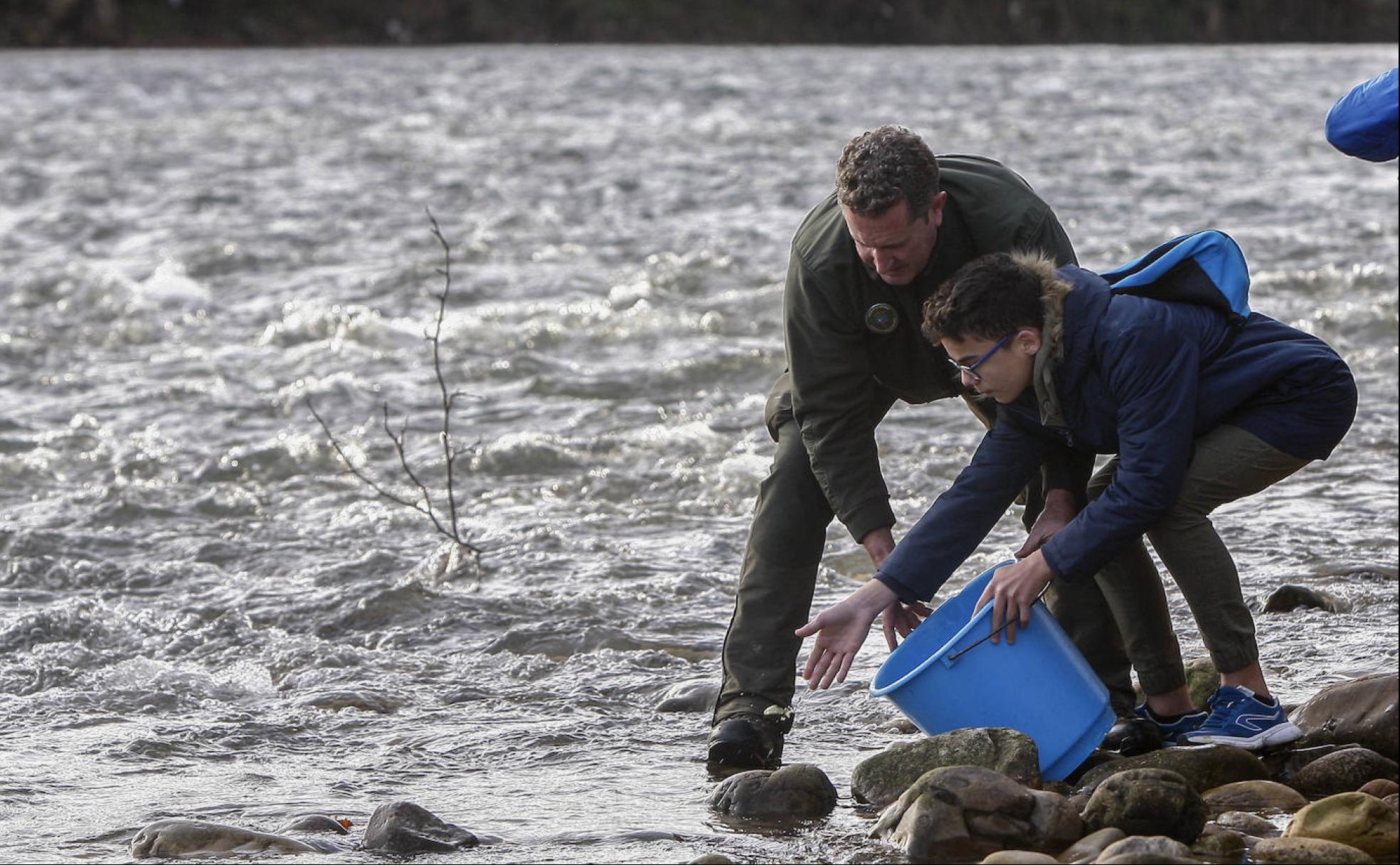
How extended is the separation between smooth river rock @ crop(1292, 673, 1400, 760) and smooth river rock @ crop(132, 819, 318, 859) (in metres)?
2.08

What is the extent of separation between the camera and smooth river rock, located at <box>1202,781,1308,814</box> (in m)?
3.36

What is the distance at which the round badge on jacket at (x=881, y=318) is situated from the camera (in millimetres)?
3820

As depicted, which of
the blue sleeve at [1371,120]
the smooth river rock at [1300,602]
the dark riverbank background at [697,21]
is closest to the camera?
the blue sleeve at [1371,120]

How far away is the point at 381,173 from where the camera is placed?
1664 cm

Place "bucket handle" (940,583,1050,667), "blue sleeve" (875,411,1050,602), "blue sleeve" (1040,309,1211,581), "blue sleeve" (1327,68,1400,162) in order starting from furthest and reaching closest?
"blue sleeve" (875,411,1050,602)
"bucket handle" (940,583,1050,667)
"blue sleeve" (1040,309,1211,581)
"blue sleeve" (1327,68,1400,162)

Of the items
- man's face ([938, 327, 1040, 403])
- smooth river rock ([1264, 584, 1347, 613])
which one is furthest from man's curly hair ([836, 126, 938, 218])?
→ smooth river rock ([1264, 584, 1347, 613])

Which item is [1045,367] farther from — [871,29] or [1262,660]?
[871,29]

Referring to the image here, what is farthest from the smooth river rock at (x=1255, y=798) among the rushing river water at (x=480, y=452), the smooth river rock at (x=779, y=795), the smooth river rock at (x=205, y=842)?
the smooth river rock at (x=205, y=842)

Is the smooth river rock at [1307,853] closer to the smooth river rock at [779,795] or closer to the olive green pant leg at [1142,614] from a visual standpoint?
the olive green pant leg at [1142,614]

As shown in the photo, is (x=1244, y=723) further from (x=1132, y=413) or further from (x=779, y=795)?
(x=779, y=795)

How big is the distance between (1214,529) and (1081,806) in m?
0.63

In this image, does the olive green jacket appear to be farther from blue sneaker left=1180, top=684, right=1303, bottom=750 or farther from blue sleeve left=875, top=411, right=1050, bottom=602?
blue sneaker left=1180, top=684, right=1303, bottom=750

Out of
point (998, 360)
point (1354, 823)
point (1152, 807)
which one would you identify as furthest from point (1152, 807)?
point (998, 360)

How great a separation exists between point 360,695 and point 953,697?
184 cm
